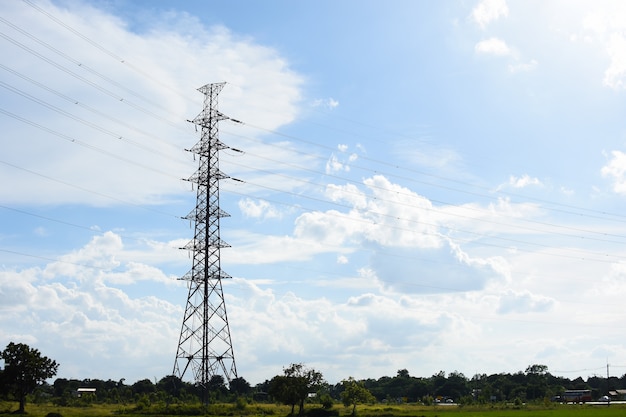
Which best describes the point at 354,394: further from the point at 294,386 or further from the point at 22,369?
the point at 22,369

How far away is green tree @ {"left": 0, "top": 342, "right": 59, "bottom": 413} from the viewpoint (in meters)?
100

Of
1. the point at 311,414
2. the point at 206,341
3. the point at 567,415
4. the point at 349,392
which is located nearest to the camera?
the point at 206,341

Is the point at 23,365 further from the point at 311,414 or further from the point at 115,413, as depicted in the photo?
the point at 311,414

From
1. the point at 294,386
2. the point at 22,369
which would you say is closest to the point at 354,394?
the point at 294,386

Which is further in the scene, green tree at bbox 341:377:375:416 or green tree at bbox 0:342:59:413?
green tree at bbox 341:377:375:416

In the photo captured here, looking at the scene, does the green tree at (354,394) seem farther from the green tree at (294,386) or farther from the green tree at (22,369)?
the green tree at (22,369)

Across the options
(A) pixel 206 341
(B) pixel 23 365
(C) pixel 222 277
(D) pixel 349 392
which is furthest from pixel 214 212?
(D) pixel 349 392

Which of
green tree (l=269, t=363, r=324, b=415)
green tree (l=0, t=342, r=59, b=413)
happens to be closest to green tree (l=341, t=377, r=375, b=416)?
green tree (l=269, t=363, r=324, b=415)

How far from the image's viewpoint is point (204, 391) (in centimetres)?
9462

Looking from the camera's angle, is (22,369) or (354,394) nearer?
(22,369)

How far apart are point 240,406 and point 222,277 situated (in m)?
24.9

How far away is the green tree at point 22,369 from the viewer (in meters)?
100

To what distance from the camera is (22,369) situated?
101188 mm

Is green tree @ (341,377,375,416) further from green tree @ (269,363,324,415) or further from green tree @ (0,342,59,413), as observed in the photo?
green tree @ (0,342,59,413)
